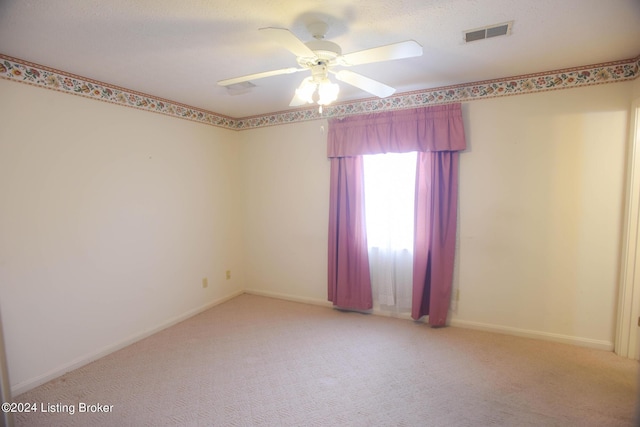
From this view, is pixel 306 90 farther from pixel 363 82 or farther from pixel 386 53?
pixel 386 53

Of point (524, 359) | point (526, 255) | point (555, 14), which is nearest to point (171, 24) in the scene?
point (555, 14)

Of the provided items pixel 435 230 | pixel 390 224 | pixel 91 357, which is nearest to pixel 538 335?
pixel 435 230

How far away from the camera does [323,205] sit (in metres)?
3.65

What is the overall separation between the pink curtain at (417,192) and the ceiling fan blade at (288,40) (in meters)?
1.67

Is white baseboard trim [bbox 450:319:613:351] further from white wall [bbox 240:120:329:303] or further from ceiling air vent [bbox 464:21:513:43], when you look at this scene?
ceiling air vent [bbox 464:21:513:43]

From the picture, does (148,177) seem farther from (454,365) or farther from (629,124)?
(629,124)

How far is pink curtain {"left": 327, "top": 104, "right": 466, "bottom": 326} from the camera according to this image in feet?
→ 9.80

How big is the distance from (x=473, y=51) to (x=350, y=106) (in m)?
1.42

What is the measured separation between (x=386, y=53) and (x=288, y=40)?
505 mm

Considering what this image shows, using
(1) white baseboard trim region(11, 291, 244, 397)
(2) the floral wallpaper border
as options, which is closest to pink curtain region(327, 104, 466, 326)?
(2) the floral wallpaper border

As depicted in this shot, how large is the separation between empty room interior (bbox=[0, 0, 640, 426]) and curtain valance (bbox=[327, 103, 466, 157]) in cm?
3

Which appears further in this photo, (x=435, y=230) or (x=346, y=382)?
(x=435, y=230)

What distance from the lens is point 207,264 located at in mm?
3748

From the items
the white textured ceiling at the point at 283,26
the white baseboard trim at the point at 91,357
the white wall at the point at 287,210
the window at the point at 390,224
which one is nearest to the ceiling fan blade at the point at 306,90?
the white textured ceiling at the point at 283,26
